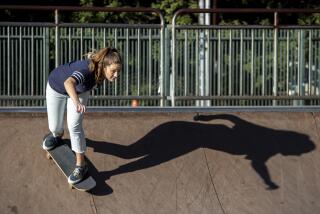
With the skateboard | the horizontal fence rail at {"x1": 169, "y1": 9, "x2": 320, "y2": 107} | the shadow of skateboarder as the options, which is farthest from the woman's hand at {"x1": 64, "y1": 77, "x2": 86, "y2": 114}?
the horizontal fence rail at {"x1": 169, "y1": 9, "x2": 320, "y2": 107}

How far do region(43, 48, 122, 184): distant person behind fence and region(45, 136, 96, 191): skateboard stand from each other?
0.06 meters

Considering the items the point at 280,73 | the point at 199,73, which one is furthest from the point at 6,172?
the point at 280,73

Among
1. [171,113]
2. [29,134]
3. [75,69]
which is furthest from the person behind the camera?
[171,113]

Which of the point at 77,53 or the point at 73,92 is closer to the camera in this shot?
the point at 73,92

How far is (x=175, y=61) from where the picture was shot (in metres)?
10.8

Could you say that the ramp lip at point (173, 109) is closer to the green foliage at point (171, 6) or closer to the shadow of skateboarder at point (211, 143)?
the shadow of skateboarder at point (211, 143)

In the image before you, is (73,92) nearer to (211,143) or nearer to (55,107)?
(55,107)

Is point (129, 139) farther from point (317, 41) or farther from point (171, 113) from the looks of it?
point (317, 41)

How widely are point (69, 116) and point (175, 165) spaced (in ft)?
4.50

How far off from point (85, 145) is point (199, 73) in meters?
3.44

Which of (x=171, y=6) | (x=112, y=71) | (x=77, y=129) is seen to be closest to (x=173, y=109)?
(x=77, y=129)

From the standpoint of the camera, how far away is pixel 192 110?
31.9 ft

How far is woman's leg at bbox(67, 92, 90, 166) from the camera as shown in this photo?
25.7 feet

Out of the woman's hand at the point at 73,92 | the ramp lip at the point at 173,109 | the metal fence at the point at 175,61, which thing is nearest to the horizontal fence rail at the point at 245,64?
the metal fence at the point at 175,61
